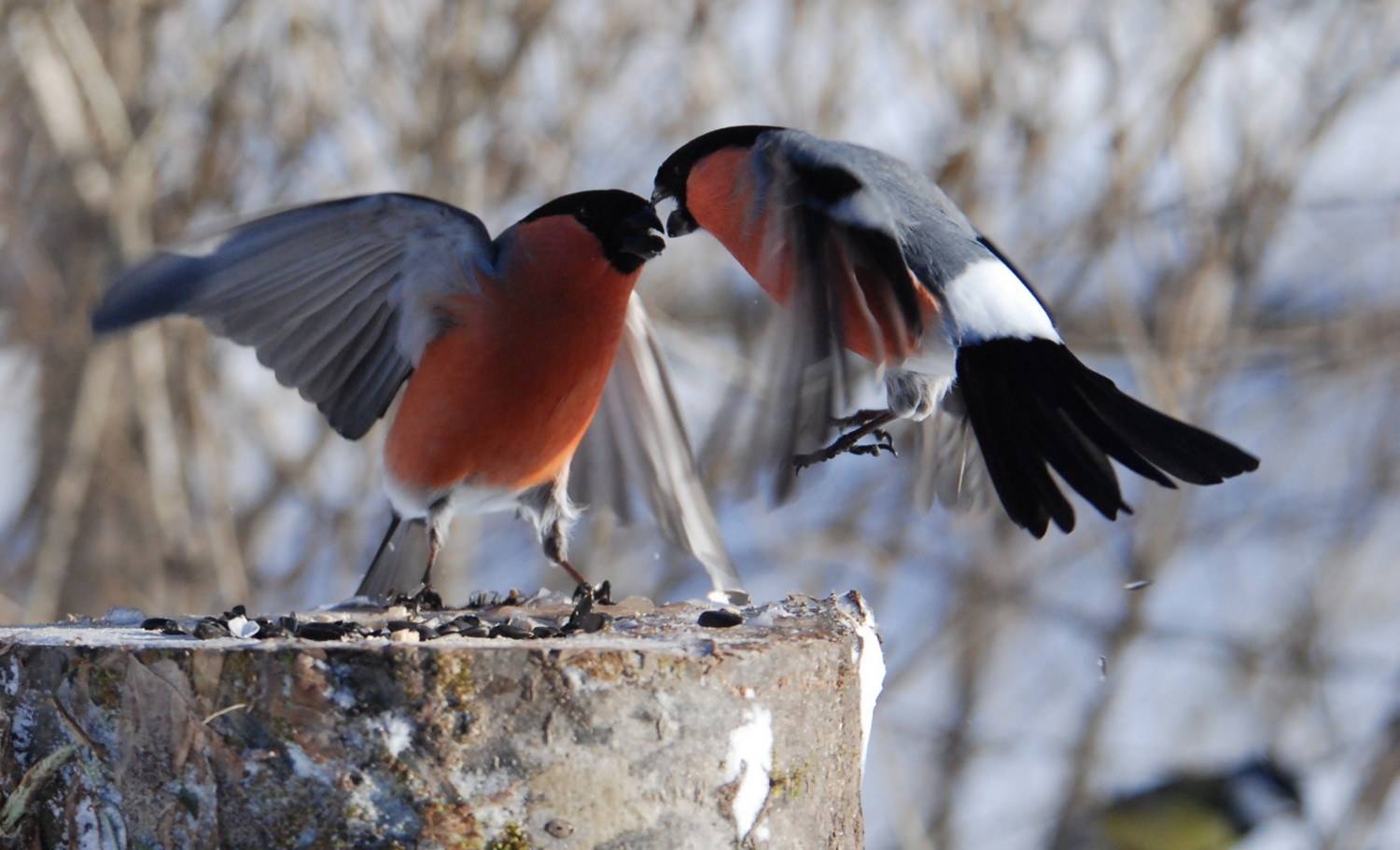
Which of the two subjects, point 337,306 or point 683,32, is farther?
point 683,32

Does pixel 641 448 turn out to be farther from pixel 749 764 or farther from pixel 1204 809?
pixel 1204 809

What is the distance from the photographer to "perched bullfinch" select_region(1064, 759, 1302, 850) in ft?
11.8

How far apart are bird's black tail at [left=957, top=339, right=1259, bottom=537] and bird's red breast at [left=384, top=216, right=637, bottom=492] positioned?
77 cm

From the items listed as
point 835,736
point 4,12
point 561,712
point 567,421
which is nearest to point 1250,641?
point 567,421

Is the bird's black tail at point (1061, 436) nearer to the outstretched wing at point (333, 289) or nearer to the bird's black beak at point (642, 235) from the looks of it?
the bird's black beak at point (642, 235)

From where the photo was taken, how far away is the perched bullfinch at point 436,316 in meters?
2.72

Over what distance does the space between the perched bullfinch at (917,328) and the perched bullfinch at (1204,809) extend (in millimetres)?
1569

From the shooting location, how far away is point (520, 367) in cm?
272

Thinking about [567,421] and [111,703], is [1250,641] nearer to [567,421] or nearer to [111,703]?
[567,421]

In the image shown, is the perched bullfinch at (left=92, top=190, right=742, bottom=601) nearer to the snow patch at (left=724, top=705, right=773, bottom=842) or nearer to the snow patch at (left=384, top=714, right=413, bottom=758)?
the snow patch at (left=724, top=705, right=773, bottom=842)

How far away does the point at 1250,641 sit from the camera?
4.96 meters

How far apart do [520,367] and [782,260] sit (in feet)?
2.28

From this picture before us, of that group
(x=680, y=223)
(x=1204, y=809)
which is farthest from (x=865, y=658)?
(x=1204, y=809)

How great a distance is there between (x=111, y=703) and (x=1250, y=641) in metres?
4.32
